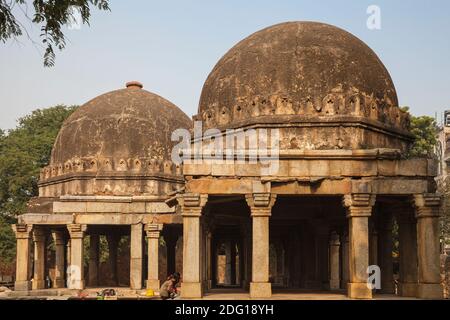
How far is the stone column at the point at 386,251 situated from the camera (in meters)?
18.9

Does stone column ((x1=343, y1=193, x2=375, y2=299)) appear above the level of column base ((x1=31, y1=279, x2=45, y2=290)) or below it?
above

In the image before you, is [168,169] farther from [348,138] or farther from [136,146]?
[348,138]

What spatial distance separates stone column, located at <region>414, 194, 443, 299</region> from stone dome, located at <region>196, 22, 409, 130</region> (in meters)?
2.69

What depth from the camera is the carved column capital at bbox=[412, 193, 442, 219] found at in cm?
1532

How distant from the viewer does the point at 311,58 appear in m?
17.3

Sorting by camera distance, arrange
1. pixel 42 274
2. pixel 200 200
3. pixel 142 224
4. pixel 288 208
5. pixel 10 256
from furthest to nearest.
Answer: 1. pixel 10 256
2. pixel 42 274
3. pixel 142 224
4. pixel 288 208
5. pixel 200 200

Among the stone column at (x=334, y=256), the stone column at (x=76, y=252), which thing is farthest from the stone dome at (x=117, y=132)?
the stone column at (x=334, y=256)

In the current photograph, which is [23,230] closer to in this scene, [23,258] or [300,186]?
[23,258]

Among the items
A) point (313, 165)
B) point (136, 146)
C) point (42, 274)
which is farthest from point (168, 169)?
point (313, 165)

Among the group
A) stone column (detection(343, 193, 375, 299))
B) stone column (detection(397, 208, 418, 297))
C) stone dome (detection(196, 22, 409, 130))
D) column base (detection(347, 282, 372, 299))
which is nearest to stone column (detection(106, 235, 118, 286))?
stone dome (detection(196, 22, 409, 130))

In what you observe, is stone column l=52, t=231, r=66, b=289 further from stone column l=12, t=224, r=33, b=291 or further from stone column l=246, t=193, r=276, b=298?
stone column l=246, t=193, r=276, b=298

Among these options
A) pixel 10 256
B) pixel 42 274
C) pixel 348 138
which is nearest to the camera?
pixel 348 138

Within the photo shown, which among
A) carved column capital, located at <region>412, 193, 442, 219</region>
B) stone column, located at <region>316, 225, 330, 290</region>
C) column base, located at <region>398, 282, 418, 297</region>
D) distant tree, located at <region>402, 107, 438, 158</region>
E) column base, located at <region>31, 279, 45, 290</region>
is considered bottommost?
column base, located at <region>31, 279, 45, 290</region>

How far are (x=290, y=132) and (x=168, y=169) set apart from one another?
402 inches
